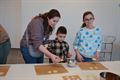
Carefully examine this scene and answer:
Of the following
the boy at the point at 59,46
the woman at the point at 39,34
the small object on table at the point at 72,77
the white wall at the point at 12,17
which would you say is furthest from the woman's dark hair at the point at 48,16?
the white wall at the point at 12,17

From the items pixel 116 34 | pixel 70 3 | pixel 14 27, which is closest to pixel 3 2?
pixel 14 27

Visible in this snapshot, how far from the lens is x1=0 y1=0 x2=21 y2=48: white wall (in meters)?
4.54

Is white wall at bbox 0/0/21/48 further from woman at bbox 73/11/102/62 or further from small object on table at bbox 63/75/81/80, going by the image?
small object on table at bbox 63/75/81/80

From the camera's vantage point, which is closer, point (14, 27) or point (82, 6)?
point (82, 6)

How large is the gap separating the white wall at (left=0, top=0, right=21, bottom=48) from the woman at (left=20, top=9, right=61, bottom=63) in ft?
8.55

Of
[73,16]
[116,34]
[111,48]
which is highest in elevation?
[73,16]

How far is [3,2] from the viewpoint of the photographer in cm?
454

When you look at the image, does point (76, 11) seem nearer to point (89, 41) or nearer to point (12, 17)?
point (12, 17)

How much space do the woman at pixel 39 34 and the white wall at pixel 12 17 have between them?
2.61 m

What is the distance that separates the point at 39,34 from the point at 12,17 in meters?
2.92

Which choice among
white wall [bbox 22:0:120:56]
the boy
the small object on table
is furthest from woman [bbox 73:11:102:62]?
white wall [bbox 22:0:120:56]

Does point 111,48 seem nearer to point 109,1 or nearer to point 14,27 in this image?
point 109,1

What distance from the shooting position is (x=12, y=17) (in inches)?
182

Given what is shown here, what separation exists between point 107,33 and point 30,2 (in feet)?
5.80
